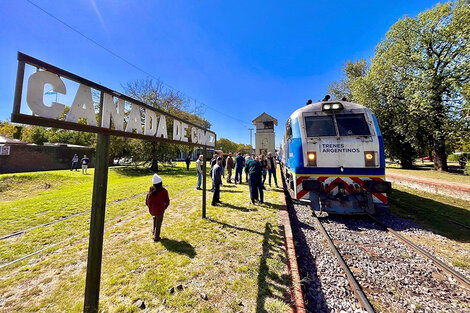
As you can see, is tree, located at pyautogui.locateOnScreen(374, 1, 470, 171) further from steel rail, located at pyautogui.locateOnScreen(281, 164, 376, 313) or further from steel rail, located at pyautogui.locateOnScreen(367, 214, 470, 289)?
steel rail, located at pyautogui.locateOnScreen(281, 164, 376, 313)

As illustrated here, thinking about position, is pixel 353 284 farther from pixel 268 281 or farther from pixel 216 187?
pixel 216 187

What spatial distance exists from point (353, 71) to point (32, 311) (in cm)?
3496

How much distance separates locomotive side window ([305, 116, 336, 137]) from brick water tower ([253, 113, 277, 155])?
24.0m

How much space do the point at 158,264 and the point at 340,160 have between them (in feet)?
18.5

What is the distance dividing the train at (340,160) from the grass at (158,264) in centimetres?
170

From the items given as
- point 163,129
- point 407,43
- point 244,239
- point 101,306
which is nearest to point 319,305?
point 244,239

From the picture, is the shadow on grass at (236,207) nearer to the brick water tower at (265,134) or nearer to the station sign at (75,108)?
the station sign at (75,108)

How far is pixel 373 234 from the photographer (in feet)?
15.5

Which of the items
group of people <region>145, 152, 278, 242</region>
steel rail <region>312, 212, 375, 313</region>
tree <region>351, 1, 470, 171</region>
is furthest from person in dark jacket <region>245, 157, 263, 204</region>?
tree <region>351, 1, 470, 171</region>

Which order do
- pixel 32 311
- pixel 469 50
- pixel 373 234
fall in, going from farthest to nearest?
pixel 469 50 < pixel 373 234 < pixel 32 311

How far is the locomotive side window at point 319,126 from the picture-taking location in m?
6.03

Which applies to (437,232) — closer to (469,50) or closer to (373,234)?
(373,234)

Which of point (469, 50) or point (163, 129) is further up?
point (469, 50)

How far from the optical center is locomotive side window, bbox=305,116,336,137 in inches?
237
